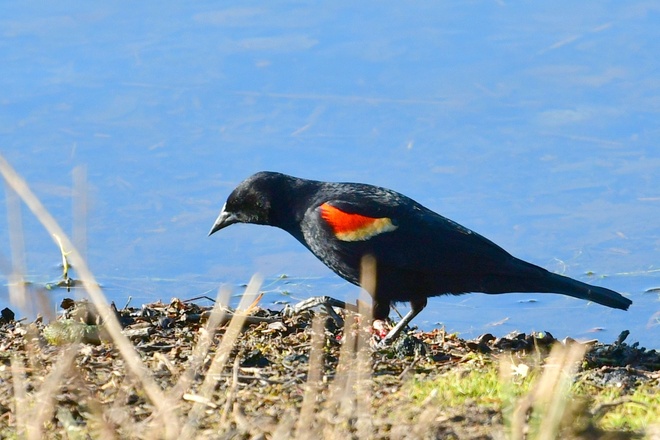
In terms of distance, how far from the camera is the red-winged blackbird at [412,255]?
580cm

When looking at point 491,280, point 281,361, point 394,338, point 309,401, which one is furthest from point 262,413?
point 491,280

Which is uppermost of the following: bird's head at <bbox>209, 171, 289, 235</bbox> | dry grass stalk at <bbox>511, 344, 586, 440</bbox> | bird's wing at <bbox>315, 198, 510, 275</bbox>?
bird's head at <bbox>209, 171, 289, 235</bbox>

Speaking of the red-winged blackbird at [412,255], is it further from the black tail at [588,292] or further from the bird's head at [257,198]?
the bird's head at [257,198]

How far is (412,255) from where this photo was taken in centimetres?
581

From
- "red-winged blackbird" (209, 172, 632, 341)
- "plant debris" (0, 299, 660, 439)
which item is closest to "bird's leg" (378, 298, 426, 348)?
"red-winged blackbird" (209, 172, 632, 341)

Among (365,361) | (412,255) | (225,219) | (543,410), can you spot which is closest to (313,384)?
(365,361)

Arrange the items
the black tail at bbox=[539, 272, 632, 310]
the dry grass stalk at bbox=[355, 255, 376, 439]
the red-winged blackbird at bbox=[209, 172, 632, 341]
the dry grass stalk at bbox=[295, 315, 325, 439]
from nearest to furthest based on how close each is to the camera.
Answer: the dry grass stalk at bbox=[295, 315, 325, 439], the dry grass stalk at bbox=[355, 255, 376, 439], the black tail at bbox=[539, 272, 632, 310], the red-winged blackbird at bbox=[209, 172, 632, 341]

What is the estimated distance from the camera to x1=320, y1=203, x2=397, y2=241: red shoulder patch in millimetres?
5840

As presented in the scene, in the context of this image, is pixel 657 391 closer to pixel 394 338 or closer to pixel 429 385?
pixel 429 385

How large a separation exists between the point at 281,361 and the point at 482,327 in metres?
2.54

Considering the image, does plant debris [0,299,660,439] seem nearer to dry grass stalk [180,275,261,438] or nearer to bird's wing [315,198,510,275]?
dry grass stalk [180,275,261,438]

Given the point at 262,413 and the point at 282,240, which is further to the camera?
the point at 282,240

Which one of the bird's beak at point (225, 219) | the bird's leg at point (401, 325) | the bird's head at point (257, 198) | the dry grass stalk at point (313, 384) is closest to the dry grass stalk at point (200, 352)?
the dry grass stalk at point (313, 384)

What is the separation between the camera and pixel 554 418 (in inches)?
128
